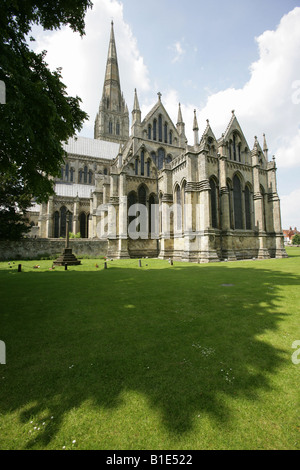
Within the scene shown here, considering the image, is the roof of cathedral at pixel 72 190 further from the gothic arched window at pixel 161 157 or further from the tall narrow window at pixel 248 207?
the tall narrow window at pixel 248 207

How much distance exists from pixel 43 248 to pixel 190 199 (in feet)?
55.7

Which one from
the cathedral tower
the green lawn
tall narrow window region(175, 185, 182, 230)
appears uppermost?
the cathedral tower

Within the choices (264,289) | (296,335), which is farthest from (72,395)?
(264,289)

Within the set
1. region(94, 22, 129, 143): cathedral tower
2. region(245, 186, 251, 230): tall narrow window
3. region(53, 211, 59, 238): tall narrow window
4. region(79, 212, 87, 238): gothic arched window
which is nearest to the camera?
region(245, 186, 251, 230): tall narrow window

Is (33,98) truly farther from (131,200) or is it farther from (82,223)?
(82,223)

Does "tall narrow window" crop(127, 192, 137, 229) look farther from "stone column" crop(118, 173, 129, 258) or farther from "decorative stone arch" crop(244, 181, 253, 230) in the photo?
"decorative stone arch" crop(244, 181, 253, 230)

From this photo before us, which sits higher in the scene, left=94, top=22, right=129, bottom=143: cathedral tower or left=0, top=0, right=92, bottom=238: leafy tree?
left=94, top=22, right=129, bottom=143: cathedral tower

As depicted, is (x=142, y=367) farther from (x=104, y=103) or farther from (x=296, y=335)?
(x=104, y=103)

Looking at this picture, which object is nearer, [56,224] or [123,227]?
[123,227]

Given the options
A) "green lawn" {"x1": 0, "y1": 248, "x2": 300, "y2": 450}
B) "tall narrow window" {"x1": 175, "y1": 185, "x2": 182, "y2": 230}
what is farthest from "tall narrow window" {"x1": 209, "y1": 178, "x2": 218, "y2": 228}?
"green lawn" {"x1": 0, "y1": 248, "x2": 300, "y2": 450}

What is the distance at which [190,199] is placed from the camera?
19.2 m

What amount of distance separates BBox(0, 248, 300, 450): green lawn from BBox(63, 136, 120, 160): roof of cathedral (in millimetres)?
42736

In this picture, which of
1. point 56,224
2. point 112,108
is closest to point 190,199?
point 56,224

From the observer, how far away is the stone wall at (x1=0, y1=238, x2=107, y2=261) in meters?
22.1
